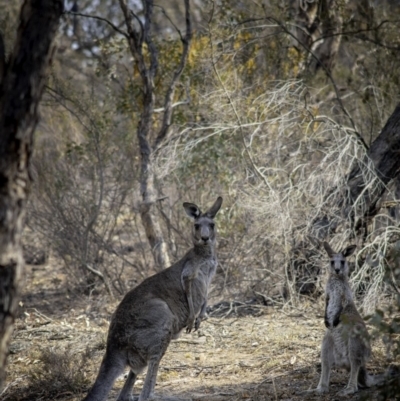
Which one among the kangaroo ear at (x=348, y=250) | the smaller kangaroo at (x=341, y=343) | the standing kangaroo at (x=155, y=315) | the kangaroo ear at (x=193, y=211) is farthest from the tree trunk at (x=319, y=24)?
the smaller kangaroo at (x=341, y=343)

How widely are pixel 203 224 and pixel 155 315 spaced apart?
136 cm

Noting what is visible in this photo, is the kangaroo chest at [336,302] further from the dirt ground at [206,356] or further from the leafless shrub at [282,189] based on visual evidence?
the leafless shrub at [282,189]

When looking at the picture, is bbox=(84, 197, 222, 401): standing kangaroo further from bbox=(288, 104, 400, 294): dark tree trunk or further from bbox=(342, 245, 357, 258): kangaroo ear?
bbox=(288, 104, 400, 294): dark tree trunk

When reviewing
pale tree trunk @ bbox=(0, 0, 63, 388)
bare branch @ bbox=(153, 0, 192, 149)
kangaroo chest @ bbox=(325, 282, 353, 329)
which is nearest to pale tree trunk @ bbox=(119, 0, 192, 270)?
bare branch @ bbox=(153, 0, 192, 149)

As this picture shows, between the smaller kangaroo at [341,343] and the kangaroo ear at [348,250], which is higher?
the kangaroo ear at [348,250]

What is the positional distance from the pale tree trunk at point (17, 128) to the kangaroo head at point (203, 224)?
3.51 meters

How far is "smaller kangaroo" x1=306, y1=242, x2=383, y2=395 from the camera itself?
21.3 feet

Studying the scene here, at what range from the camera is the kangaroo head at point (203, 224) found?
795 cm

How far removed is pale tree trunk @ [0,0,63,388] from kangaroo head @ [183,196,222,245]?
3.51m

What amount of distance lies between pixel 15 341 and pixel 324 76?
8526 mm

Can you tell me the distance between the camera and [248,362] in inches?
327

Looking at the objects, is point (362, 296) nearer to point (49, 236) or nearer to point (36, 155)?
point (49, 236)

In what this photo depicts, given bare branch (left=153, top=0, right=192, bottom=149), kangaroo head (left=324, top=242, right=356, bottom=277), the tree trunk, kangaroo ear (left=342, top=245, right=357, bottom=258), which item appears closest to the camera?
kangaroo head (left=324, top=242, right=356, bottom=277)

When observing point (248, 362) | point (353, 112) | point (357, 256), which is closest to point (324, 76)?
point (353, 112)
